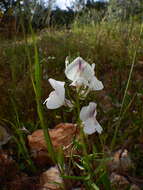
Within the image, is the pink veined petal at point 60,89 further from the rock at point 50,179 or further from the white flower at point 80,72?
the rock at point 50,179

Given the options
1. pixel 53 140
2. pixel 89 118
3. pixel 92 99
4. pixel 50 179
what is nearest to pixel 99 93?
pixel 92 99

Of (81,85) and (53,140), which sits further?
(53,140)

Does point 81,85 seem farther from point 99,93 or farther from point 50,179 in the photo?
point 99,93

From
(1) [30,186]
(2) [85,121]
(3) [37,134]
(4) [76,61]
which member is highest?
(4) [76,61]

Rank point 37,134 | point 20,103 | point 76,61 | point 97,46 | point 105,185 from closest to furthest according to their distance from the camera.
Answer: point 76,61, point 105,185, point 37,134, point 20,103, point 97,46

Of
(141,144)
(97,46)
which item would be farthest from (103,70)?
(141,144)

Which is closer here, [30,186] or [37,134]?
[30,186]

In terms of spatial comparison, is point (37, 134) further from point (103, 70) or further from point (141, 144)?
point (103, 70)

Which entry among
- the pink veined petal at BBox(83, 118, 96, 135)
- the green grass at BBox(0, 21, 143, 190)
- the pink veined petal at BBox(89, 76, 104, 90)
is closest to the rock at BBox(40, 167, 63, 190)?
the green grass at BBox(0, 21, 143, 190)
